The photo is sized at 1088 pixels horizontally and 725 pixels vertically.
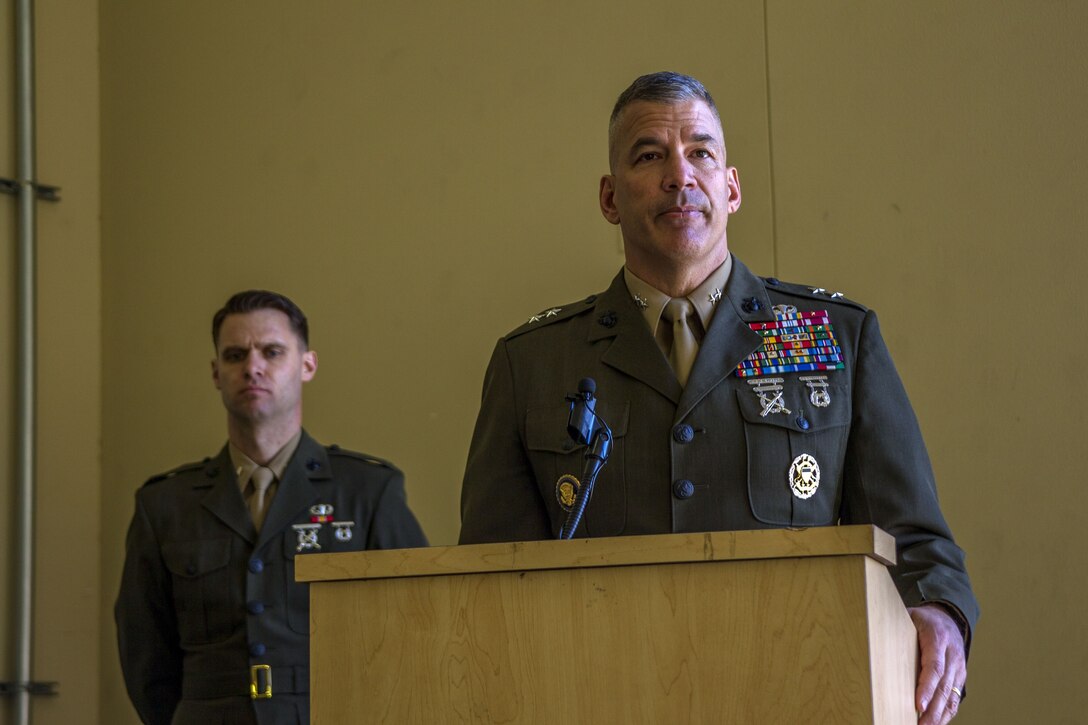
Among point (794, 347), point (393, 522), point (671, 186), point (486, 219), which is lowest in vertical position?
point (393, 522)

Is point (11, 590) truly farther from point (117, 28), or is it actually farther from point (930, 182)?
point (930, 182)

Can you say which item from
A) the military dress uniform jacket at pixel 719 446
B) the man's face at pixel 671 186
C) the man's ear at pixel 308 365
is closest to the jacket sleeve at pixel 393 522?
the man's ear at pixel 308 365

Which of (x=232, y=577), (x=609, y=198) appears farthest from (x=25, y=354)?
(x=609, y=198)

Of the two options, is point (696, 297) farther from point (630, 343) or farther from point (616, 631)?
point (616, 631)

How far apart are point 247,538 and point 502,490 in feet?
5.41

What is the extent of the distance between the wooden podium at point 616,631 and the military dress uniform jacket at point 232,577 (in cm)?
196

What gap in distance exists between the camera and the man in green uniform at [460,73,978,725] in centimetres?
212

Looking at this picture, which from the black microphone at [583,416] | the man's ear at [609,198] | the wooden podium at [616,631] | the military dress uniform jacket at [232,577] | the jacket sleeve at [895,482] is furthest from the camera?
the military dress uniform jacket at [232,577]

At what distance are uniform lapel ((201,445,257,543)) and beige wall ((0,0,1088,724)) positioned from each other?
668 millimetres

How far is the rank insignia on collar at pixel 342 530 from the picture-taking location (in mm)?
3773

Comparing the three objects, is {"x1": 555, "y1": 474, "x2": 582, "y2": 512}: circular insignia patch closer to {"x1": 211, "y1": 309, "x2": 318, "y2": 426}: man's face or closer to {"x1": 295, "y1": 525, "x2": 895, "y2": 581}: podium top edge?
{"x1": 295, "y1": 525, "x2": 895, "y2": 581}: podium top edge

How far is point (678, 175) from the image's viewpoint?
7.45ft

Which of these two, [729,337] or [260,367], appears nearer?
[729,337]

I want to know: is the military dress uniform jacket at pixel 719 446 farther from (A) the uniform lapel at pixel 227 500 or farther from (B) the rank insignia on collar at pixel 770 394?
(A) the uniform lapel at pixel 227 500
